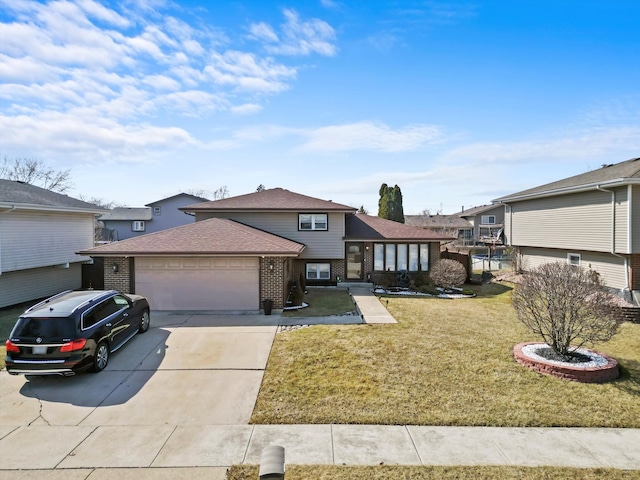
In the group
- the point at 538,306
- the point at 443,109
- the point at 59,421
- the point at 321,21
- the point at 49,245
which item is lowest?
the point at 59,421

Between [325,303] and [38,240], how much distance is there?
13.8m

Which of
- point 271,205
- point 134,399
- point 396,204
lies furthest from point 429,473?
point 396,204

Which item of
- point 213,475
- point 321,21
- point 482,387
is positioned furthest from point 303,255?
point 213,475

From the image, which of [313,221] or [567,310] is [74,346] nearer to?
[567,310]

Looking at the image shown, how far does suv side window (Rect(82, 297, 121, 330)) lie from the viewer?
7.83 metres

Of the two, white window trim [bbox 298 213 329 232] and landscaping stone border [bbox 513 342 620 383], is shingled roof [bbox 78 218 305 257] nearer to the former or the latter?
white window trim [bbox 298 213 329 232]

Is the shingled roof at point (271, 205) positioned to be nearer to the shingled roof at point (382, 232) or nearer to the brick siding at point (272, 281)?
the shingled roof at point (382, 232)

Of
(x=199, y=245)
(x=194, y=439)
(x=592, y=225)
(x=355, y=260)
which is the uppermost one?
(x=592, y=225)

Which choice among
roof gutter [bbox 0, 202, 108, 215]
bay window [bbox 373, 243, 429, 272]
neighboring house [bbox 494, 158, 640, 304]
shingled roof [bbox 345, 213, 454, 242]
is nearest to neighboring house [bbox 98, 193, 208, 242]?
roof gutter [bbox 0, 202, 108, 215]

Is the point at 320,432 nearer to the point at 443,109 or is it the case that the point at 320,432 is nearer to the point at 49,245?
the point at 443,109

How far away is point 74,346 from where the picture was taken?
7.36 metres

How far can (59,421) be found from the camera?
20.0 ft

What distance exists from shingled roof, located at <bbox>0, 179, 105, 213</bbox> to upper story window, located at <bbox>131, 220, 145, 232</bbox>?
22088mm

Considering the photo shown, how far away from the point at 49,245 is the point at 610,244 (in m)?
26.0
